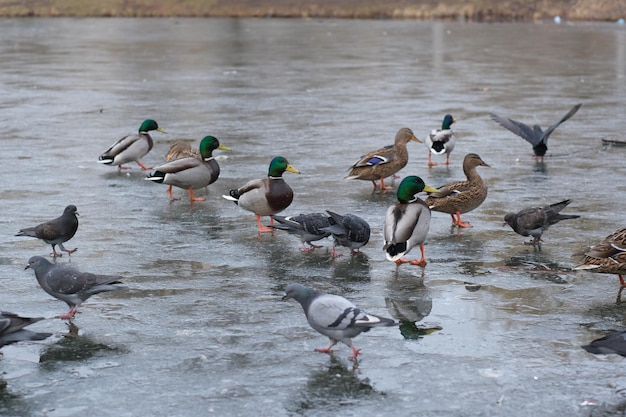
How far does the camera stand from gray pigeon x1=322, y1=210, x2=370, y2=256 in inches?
359

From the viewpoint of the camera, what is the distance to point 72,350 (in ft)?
22.8

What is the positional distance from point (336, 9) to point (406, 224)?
4871 centimetres

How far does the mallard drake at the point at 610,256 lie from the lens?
25.9 feet

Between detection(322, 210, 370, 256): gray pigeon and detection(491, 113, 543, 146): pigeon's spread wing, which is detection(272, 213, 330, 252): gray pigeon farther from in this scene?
detection(491, 113, 543, 146): pigeon's spread wing

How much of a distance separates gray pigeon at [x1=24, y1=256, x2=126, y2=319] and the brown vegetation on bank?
1824 inches

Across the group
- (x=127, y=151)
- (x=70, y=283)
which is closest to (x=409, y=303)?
(x=70, y=283)

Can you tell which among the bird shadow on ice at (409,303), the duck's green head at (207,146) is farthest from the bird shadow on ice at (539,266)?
the duck's green head at (207,146)

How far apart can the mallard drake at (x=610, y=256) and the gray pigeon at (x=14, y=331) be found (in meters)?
4.21

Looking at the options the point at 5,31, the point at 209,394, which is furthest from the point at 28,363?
the point at 5,31

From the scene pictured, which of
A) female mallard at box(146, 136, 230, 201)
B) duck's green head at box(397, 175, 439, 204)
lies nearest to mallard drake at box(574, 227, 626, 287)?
duck's green head at box(397, 175, 439, 204)

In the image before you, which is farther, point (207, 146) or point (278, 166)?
point (207, 146)

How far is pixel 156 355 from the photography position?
6805 mm

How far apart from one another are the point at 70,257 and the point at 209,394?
12.2 ft

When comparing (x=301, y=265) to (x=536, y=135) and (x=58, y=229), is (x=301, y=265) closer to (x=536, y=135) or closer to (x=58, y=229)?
(x=58, y=229)
